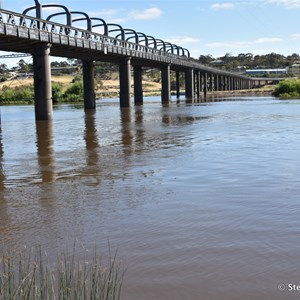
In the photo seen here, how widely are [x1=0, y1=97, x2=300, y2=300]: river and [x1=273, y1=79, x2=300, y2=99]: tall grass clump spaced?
2857 inches

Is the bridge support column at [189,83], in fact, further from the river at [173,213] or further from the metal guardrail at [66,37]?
the river at [173,213]

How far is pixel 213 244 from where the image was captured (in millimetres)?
7574

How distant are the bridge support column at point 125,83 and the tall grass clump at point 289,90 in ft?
103

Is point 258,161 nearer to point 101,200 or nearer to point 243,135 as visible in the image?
point 101,200

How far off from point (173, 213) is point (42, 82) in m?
37.4

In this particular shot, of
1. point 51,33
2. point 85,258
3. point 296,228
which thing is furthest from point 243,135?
point 51,33

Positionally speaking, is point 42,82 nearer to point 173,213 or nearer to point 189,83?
point 173,213

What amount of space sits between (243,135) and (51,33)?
2585 cm

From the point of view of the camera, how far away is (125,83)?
238ft

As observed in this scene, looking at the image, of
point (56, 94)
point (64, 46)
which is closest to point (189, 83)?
point (56, 94)

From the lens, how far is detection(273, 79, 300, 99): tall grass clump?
88.6 meters

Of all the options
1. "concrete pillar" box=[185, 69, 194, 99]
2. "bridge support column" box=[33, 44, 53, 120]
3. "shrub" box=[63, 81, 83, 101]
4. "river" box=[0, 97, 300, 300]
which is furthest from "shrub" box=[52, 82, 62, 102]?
→ "river" box=[0, 97, 300, 300]

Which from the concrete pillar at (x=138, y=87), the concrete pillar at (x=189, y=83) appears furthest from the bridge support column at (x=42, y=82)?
the concrete pillar at (x=189, y=83)

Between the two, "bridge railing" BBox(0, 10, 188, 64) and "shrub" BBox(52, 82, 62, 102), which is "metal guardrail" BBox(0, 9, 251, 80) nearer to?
"bridge railing" BBox(0, 10, 188, 64)
